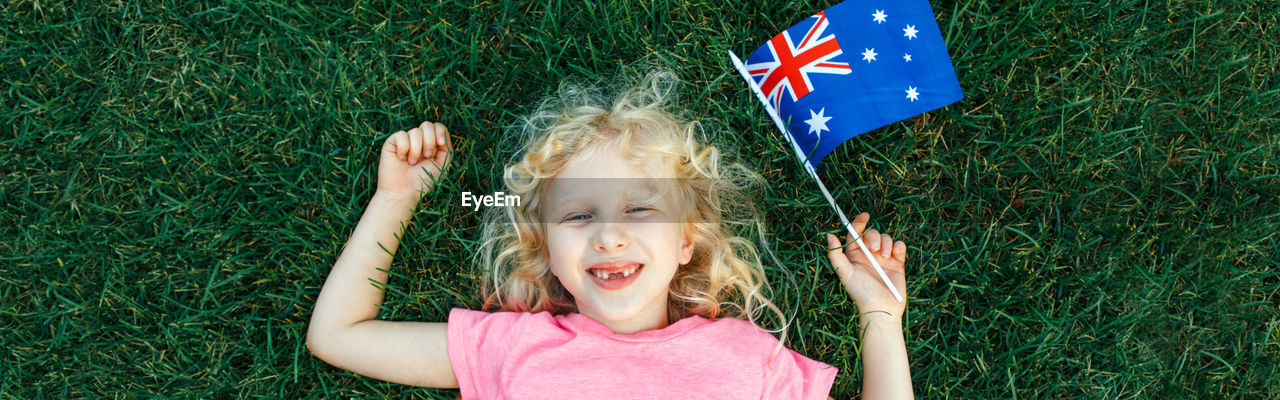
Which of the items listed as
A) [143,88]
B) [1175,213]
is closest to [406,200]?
[143,88]

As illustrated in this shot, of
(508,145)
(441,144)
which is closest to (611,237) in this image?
(508,145)

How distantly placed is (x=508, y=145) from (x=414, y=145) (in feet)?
1.07

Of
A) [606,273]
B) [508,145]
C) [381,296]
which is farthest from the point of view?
[508,145]

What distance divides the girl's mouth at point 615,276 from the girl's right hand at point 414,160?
0.80 metres

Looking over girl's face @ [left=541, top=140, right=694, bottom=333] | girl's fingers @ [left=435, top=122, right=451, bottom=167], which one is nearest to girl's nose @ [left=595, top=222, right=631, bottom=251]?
girl's face @ [left=541, top=140, right=694, bottom=333]

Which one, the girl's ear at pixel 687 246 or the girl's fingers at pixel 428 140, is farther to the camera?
the girl's fingers at pixel 428 140

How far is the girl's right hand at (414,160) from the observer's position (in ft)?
8.84

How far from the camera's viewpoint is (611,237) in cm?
214

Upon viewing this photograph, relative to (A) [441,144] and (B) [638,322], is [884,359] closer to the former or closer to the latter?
(B) [638,322]

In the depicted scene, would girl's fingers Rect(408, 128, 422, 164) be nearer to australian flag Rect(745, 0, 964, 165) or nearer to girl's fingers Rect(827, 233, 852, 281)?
australian flag Rect(745, 0, 964, 165)

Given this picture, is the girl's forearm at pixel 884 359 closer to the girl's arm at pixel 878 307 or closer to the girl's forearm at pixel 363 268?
the girl's arm at pixel 878 307

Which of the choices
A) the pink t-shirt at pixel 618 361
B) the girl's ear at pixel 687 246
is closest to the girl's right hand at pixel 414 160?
the pink t-shirt at pixel 618 361

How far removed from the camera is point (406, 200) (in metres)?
2.71

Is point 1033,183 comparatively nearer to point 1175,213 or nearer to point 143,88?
point 1175,213
